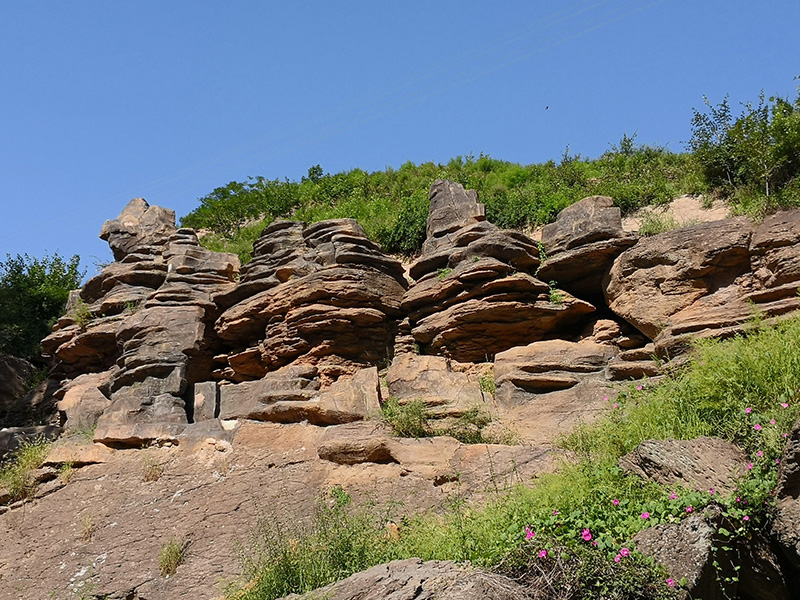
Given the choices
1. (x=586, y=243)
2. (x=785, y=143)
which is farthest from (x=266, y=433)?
(x=785, y=143)

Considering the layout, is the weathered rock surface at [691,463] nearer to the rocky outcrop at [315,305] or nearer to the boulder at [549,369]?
the boulder at [549,369]

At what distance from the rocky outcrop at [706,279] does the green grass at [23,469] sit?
910 cm

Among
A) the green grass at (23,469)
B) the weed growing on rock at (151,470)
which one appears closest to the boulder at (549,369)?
the weed growing on rock at (151,470)

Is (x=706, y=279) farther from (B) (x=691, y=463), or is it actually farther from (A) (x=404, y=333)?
(A) (x=404, y=333)

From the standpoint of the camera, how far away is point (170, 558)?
799 cm

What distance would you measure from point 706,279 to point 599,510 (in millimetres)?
5372

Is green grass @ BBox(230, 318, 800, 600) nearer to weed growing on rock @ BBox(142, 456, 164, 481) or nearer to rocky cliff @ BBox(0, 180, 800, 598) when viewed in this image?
rocky cliff @ BBox(0, 180, 800, 598)

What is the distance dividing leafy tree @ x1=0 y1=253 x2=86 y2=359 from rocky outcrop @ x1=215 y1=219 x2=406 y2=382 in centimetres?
996

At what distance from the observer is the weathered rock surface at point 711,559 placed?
5207 mm

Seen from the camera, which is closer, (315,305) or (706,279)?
(706,279)

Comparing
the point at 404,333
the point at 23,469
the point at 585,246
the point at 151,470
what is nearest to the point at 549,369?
the point at 585,246

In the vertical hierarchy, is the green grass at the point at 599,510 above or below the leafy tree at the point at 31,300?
below

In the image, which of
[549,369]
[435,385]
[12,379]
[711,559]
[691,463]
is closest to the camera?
[711,559]

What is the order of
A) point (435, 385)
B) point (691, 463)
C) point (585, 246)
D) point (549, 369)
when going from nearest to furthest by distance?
point (691, 463) → point (549, 369) → point (435, 385) → point (585, 246)
